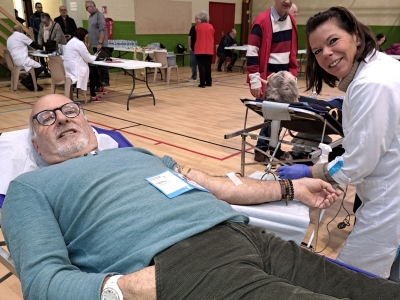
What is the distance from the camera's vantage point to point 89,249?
117 cm

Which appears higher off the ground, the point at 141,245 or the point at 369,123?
the point at 369,123

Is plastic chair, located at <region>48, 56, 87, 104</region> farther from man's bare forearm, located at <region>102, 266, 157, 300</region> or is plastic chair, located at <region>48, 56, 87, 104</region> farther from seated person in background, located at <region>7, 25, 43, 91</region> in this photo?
man's bare forearm, located at <region>102, 266, 157, 300</region>

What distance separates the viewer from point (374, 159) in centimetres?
139

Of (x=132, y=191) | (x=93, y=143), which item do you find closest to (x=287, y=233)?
(x=132, y=191)

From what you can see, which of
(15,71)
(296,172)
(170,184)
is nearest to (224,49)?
(15,71)

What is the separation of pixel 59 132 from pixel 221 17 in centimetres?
1200

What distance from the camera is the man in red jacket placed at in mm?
3236

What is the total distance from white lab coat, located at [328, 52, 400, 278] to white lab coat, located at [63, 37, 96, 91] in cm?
504

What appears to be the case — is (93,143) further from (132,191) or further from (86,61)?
(86,61)

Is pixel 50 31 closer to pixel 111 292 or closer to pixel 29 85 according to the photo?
pixel 29 85

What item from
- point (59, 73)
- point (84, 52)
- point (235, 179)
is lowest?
point (59, 73)

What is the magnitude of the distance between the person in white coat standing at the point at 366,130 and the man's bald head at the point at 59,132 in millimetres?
1115

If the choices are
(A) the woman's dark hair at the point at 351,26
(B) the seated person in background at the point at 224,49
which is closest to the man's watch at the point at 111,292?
(A) the woman's dark hair at the point at 351,26

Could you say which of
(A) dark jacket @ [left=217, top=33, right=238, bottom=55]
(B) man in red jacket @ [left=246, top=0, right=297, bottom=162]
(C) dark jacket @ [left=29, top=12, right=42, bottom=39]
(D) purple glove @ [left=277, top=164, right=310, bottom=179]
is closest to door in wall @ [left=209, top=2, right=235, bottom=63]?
(A) dark jacket @ [left=217, top=33, right=238, bottom=55]
